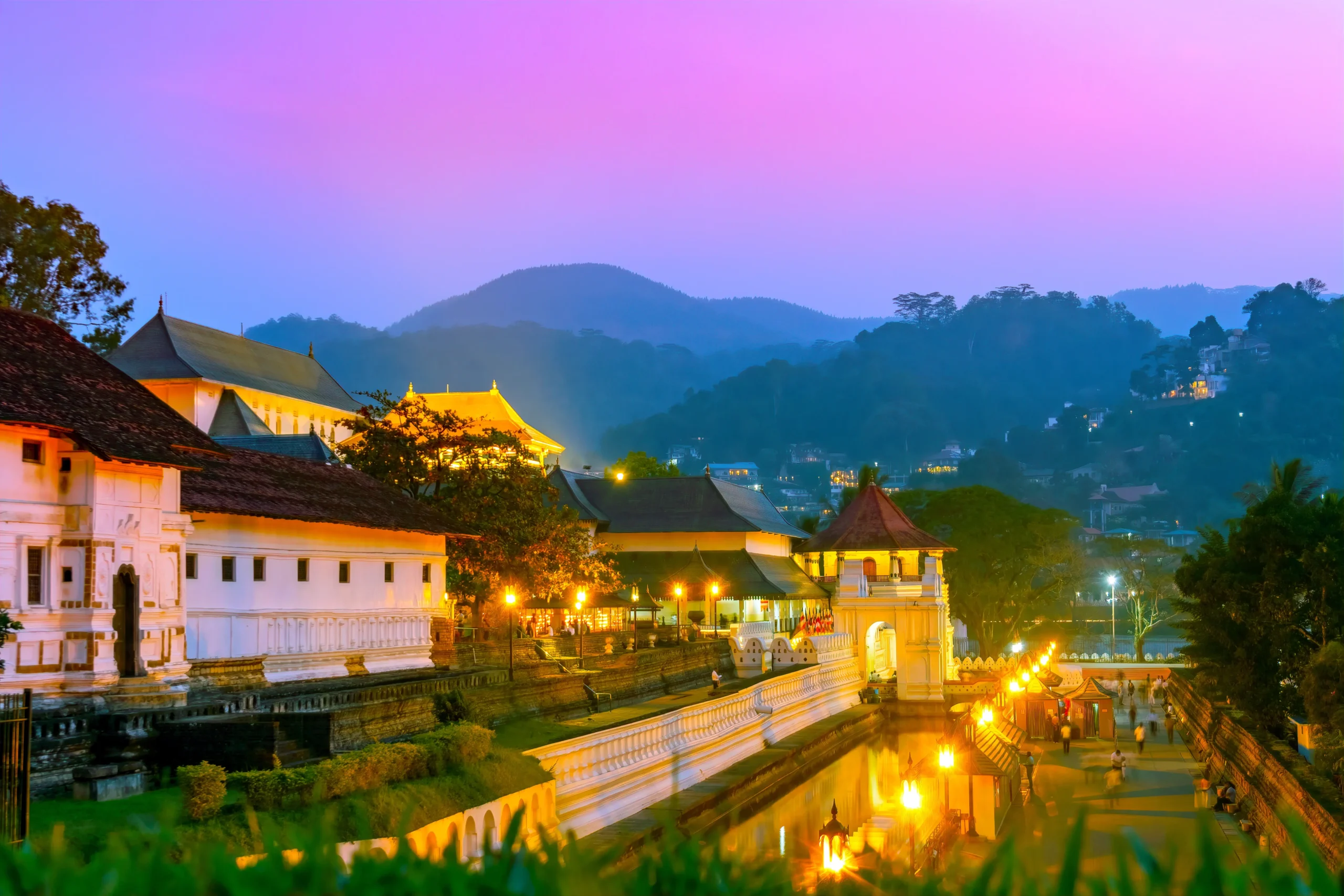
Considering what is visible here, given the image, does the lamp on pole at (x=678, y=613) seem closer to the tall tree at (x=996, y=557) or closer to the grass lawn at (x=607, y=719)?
the grass lawn at (x=607, y=719)

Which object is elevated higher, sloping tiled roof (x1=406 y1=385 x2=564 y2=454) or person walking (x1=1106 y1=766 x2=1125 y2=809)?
sloping tiled roof (x1=406 y1=385 x2=564 y2=454)

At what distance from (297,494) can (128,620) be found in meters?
7.74

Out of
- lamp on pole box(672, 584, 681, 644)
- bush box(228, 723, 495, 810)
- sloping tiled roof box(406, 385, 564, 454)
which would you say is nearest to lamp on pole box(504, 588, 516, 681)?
bush box(228, 723, 495, 810)

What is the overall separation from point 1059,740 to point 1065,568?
1338 inches

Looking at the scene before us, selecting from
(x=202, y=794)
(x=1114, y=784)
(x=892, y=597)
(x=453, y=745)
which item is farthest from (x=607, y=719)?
(x=892, y=597)

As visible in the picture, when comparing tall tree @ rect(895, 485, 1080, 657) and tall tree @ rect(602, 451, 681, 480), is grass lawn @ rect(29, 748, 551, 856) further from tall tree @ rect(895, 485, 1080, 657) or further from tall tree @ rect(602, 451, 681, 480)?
tall tree @ rect(602, 451, 681, 480)

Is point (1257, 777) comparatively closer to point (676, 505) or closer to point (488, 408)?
point (676, 505)

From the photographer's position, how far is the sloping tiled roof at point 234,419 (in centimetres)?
5931

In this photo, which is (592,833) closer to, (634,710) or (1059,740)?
(634,710)

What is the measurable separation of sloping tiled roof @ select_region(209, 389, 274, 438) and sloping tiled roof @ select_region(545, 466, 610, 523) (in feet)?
43.7

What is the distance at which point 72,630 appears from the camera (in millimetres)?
20219

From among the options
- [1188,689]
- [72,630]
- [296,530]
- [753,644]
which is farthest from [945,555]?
[72,630]

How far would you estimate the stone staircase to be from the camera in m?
20.5

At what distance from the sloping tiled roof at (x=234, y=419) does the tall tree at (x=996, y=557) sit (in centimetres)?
3863
